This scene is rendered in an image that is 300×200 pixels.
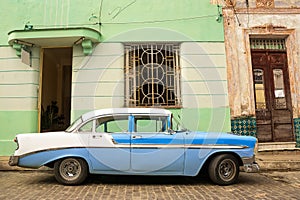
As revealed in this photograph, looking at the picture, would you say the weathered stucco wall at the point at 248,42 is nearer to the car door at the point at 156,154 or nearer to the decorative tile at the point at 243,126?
the decorative tile at the point at 243,126

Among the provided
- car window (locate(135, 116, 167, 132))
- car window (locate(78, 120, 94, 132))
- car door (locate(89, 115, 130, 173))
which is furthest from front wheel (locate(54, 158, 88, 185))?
car window (locate(135, 116, 167, 132))

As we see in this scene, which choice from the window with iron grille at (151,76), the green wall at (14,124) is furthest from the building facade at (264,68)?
the green wall at (14,124)

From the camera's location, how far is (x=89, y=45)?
7.71 metres

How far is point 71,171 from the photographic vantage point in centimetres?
531

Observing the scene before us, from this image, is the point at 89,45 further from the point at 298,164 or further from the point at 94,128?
the point at 298,164

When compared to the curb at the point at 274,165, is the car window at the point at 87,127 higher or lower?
higher

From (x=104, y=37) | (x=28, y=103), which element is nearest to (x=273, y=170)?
(x=104, y=37)

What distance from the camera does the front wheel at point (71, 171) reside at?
5242mm

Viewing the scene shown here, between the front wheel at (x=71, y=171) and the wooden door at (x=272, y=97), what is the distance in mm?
5502

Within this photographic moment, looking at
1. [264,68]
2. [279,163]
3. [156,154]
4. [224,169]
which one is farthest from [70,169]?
[264,68]

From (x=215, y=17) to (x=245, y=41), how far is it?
121 cm

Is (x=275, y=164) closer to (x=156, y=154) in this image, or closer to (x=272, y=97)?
(x=272, y=97)

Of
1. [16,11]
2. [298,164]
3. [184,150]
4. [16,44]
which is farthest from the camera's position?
[16,11]

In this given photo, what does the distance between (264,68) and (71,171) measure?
6.62 m
